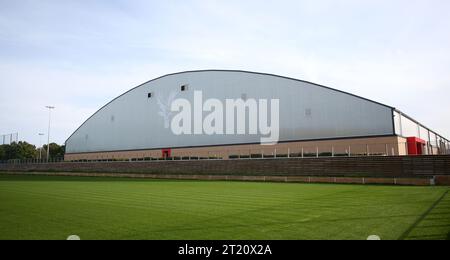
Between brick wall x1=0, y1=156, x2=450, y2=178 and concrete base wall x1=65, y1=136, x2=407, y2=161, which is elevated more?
concrete base wall x1=65, y1=136, x2=407, y2=161

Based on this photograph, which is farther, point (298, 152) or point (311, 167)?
point (298, 152)

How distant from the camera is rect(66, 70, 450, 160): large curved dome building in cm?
3553

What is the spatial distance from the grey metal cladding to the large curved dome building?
10cm

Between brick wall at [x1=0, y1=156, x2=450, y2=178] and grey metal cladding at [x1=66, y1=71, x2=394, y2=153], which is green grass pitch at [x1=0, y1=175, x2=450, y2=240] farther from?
grey metal cladding at [x1=66, y1=71, x2=394, y2=153]

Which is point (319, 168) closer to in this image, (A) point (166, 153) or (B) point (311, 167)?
(B) point (311, 167)

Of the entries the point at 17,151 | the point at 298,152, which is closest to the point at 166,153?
the point at 298,152

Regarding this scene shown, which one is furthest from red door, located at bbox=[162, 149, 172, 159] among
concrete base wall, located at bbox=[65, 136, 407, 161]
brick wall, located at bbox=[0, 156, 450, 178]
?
brick wall, located at bbox=[0, 156, 450, 178]

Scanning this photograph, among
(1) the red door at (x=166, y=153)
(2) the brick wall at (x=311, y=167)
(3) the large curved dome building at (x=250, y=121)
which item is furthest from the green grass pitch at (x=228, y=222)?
(1) the red door at (x=166, y=153)

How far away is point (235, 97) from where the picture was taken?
145ft

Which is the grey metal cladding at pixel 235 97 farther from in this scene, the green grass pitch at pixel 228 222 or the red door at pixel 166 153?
the green grass pitch at pixel 228 222

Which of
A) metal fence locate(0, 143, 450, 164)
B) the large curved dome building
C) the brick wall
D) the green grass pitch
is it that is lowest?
the green grass pitch

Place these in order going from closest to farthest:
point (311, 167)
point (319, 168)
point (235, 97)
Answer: point (319, 168)
point (311, 167)
point (235, 97)

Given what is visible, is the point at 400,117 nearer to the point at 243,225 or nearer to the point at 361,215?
the point at 361,215

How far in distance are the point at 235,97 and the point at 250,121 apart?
433cm
